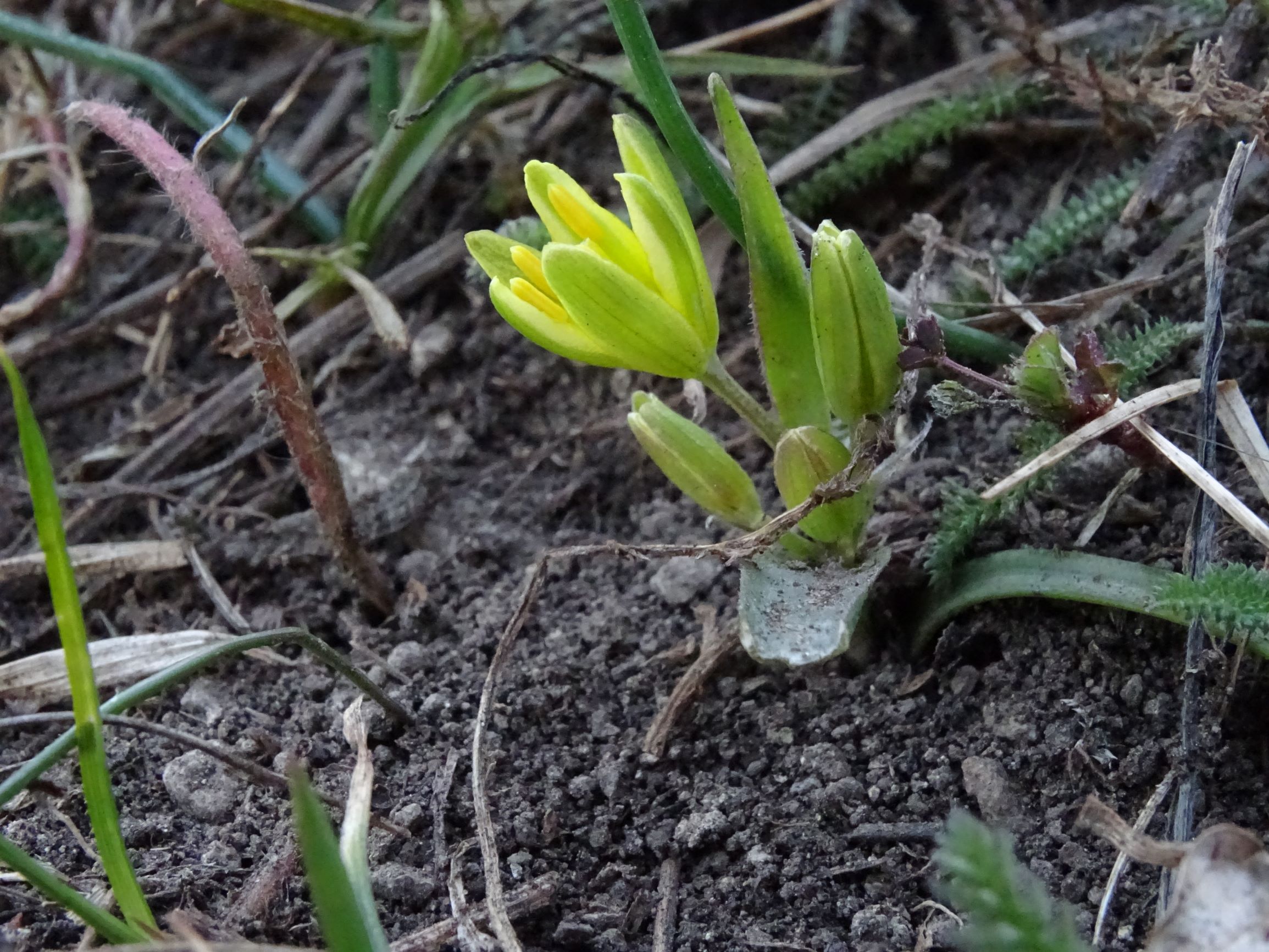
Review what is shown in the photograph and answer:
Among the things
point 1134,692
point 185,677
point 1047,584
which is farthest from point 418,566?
point 1134,692

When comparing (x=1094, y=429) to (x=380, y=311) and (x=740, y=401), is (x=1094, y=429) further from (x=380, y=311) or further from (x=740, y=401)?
(x=380, y=311)

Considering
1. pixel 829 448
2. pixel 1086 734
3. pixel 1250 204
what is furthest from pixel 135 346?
pixel 1250 204

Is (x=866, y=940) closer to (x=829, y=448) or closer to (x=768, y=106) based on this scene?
(x=829, y=448)

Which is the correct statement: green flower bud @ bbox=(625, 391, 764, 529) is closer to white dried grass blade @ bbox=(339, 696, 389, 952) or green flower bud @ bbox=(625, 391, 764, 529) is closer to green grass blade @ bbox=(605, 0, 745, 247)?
green grass blade @ bbox=(605, 0, 745, 247)

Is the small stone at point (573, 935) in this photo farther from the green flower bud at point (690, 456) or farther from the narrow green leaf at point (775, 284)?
the narrow green leaf at point (775, 284)

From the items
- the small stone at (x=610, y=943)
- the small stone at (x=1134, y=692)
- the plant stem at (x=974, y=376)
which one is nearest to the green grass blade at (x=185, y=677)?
the small stone at (x=610, y=943)
